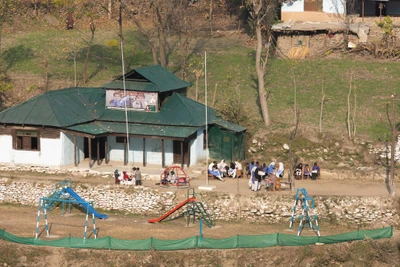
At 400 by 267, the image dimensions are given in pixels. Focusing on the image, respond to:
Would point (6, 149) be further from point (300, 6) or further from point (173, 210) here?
point (300, 6)

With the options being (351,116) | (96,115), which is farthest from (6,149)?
(351,116)

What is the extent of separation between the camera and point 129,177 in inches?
2200

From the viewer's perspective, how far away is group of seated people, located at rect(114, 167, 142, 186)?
55375mm

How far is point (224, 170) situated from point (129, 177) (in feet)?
17.2

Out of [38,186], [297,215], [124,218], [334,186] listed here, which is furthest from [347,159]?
[38,186]

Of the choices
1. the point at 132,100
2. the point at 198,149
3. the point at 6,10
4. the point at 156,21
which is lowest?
the point at 198,149

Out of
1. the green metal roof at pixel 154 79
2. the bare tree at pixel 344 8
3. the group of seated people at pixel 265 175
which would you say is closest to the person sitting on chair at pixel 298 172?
the group of seated people at pixel 265 175

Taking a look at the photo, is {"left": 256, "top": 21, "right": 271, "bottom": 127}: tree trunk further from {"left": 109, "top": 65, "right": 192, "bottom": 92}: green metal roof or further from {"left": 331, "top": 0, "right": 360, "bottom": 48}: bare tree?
{"left": 331, "top": 0, "right": 360, "bottom": 48}: bare tree

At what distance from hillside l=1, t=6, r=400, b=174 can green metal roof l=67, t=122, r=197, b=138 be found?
4511mm

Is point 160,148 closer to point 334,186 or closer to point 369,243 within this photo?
point 334,186

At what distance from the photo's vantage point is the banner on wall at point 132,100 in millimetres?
60562

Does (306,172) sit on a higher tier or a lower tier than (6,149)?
lower

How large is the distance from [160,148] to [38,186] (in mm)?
7563

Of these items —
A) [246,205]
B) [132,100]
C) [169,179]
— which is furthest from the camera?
[132,100]
